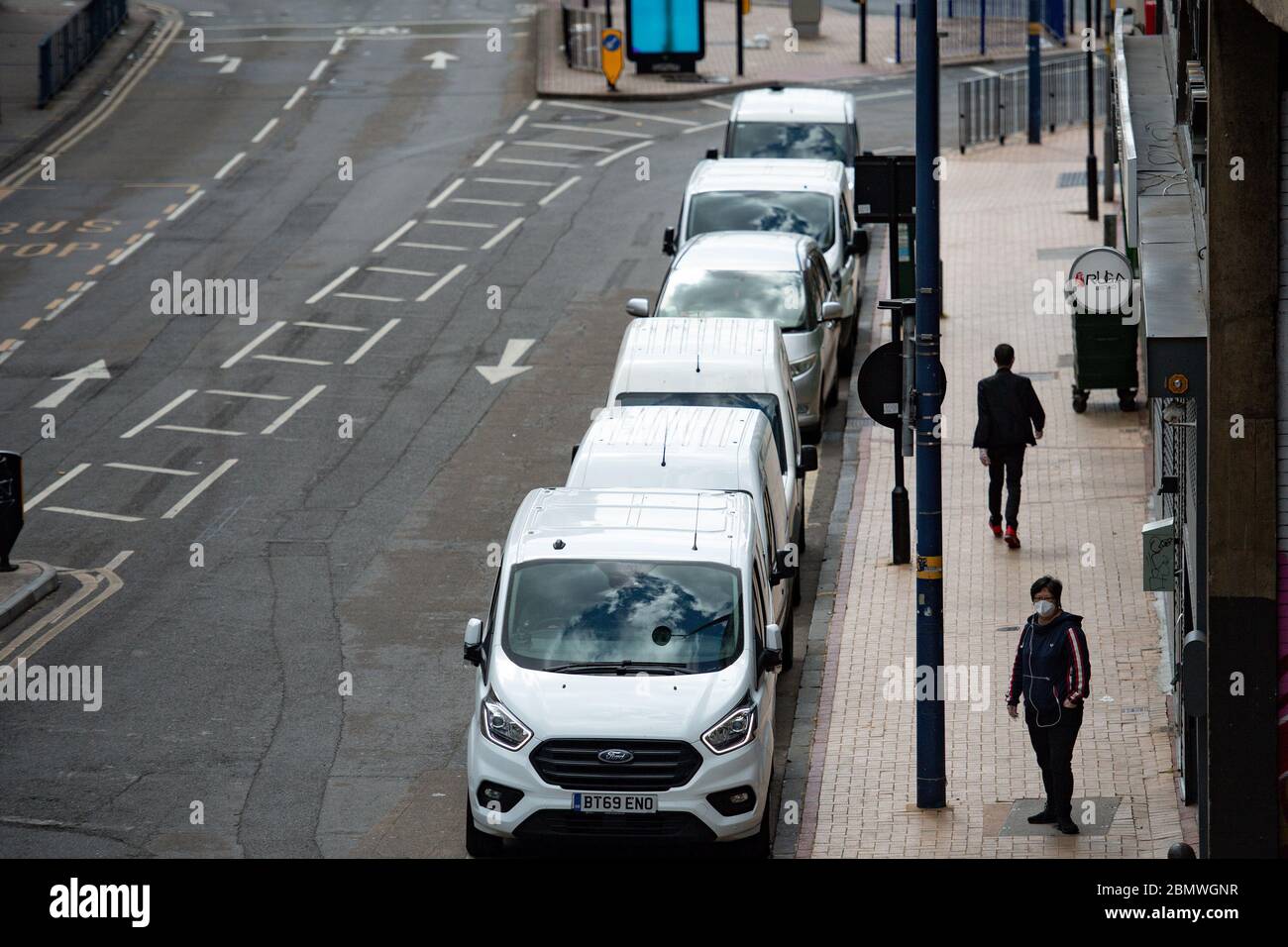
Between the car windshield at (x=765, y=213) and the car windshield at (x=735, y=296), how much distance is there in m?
2.88

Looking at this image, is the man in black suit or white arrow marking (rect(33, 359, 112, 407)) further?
white arrow marking (rect(33, 359, 112, 407))

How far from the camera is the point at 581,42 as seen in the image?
46031mm

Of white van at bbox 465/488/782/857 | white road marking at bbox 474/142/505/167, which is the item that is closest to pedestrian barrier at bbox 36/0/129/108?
white road marking at bbox 474/142/505/167

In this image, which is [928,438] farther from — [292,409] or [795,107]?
[795,107]

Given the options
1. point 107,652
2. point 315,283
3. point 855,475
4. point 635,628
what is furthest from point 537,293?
point 635,628

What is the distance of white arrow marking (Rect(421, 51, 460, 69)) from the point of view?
45156 mm

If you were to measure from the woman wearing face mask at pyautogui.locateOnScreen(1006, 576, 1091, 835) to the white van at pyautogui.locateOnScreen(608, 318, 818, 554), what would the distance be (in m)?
5.25

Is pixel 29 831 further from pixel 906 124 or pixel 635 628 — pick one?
pixel 906 124

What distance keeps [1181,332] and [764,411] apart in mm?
7354

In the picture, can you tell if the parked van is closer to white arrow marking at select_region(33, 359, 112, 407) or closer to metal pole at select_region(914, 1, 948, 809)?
white arrow marking at select_region(33, 359, 112, 407)

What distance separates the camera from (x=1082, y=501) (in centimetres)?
2006

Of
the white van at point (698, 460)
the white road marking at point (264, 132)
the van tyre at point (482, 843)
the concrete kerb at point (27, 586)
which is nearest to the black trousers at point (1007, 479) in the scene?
the white van at point (698, 460)

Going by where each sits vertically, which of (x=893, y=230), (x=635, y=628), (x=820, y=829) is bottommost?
(x=820, y=829)

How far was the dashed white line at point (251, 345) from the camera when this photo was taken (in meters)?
25.4
